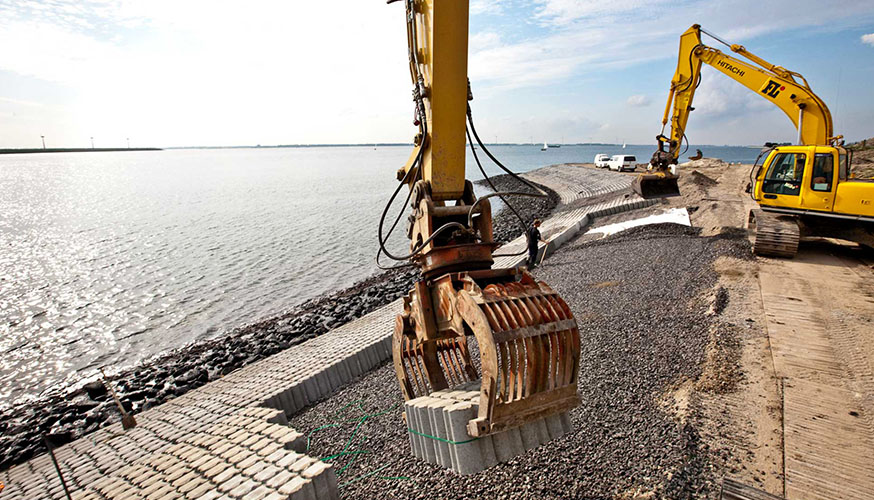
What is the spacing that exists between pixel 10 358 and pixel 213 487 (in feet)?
48.5

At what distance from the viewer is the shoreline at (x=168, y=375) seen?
35.4 ft

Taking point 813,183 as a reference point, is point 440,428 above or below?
below

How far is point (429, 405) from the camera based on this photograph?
15.9 feet

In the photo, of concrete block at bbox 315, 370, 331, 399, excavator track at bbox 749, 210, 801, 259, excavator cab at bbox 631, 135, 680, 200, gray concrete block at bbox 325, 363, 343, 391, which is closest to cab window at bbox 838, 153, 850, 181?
excavator track at bbox 749, 210, 801, 259

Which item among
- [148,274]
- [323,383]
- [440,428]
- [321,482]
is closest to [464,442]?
[440,428]

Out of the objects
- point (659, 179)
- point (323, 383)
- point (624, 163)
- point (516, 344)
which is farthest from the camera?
point (624, 163)

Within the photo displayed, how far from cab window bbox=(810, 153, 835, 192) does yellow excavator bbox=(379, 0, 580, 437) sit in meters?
11.0

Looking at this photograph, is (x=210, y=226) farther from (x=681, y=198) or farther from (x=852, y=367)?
(x=852, y=367)

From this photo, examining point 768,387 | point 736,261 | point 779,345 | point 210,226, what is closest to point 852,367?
point 779,345

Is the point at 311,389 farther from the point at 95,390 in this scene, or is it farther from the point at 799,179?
the point at 799,179

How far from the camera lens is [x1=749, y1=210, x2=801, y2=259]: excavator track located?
40.2ft

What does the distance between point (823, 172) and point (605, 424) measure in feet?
34.1

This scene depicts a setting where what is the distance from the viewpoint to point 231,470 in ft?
18.7

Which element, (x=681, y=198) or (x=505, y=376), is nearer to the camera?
(x=505, y=376)
